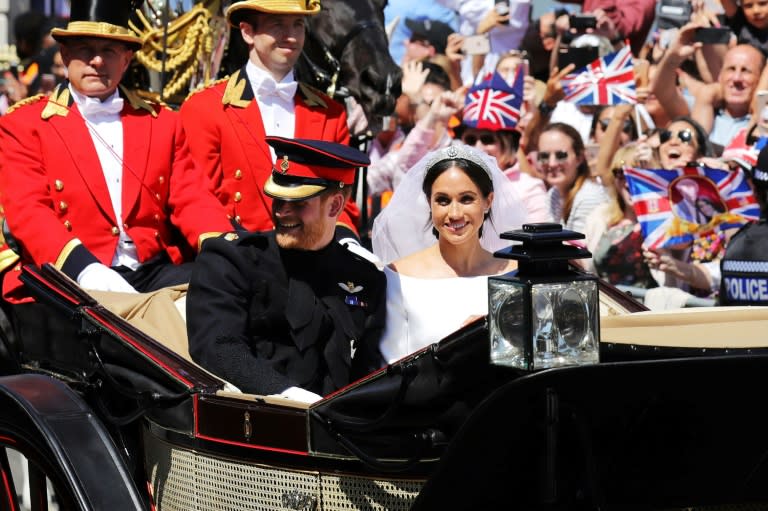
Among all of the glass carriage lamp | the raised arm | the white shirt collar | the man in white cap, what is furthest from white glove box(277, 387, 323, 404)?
the raised arm

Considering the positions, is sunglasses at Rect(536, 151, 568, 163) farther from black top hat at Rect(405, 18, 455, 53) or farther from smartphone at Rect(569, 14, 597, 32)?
black top hat at Rect(405, 18, 455, 53)

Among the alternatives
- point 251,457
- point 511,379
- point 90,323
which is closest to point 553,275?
point 511,379

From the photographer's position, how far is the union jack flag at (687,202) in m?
6.20

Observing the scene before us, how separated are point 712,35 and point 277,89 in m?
2.73

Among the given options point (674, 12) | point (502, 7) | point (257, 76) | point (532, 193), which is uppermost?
point (502, 7)

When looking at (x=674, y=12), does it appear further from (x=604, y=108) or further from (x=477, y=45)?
(x=477, y=45)

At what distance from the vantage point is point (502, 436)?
2.53 m

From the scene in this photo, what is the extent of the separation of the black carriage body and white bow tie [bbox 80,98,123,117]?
2.06 m

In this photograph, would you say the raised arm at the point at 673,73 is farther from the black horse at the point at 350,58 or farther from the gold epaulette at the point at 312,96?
the gold epaulette at the point at 312,96

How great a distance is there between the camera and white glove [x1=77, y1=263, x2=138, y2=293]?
452 cm

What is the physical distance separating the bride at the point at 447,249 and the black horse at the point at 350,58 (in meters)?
1.53

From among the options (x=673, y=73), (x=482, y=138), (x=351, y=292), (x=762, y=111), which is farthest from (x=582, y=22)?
(x=351, y=292)

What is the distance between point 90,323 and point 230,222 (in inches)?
54.5

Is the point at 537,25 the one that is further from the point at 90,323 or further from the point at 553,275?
the point at 553,275
